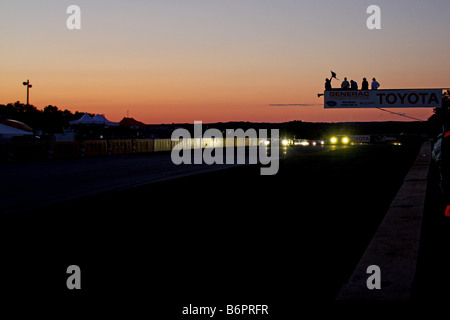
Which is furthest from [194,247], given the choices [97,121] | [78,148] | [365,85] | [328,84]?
[97,121]

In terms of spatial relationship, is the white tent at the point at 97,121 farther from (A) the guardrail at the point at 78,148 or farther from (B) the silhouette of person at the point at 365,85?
(B) the silhouette of person at the point at 365,85

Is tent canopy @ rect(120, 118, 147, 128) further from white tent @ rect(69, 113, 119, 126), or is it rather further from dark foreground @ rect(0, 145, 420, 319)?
dark foreground @ rect(0, 145, 420, 319)

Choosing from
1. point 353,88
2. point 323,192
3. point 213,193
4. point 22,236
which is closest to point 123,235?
point 22,236

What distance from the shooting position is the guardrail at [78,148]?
101 ft

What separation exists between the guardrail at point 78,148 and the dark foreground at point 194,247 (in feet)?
59.8

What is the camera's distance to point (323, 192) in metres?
15.2

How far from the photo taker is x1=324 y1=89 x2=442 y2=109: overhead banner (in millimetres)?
38250

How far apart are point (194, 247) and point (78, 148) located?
97.1ft

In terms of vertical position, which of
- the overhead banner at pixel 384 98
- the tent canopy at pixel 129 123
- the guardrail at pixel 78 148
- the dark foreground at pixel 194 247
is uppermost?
the overhead banner at pixel 384 98

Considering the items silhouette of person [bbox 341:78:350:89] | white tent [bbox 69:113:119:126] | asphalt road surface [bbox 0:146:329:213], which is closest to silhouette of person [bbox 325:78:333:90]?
silhouette of person [bbox 341:78:350:89]

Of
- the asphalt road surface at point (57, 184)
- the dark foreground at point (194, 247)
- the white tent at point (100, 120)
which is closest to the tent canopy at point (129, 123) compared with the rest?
the white tent at point (100, 120)

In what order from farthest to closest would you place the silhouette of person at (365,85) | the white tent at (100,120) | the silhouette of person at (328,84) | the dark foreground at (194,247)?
the white tent at (100,120) < the silhouette of person at (365,85) < the silhouette of person at (328,84) < the dark foreground at (194,247)

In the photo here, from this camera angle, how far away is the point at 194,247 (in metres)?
7.84
